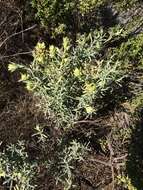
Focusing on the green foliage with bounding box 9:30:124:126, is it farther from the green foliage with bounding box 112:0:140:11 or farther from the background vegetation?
the green foliage with bounding box 112:0:140:11

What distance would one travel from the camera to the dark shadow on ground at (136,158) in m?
3.55

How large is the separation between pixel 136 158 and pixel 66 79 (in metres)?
1.04

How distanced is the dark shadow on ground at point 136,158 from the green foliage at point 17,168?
0.88 metres

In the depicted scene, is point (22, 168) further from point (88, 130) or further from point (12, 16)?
point (12, 16)

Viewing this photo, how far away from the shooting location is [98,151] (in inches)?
140

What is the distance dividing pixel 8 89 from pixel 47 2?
2.46 ft

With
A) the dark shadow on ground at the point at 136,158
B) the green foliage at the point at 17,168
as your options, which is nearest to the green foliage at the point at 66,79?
the green foliage at the point at 17,168

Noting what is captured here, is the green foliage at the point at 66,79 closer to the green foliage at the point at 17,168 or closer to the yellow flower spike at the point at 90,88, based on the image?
the yellow flower spike at the point at 90,88

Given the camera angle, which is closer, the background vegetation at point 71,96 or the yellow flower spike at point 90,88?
the yellow flower spike at point 90,88

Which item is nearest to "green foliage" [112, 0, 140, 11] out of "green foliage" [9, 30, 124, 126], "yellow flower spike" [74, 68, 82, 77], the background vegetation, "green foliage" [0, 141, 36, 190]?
the background vegetation

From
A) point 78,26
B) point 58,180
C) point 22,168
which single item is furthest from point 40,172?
point 78,26

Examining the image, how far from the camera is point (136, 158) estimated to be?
12.0ft

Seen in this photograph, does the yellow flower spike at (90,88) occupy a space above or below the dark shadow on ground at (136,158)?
above

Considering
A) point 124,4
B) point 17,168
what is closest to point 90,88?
point 17,168
